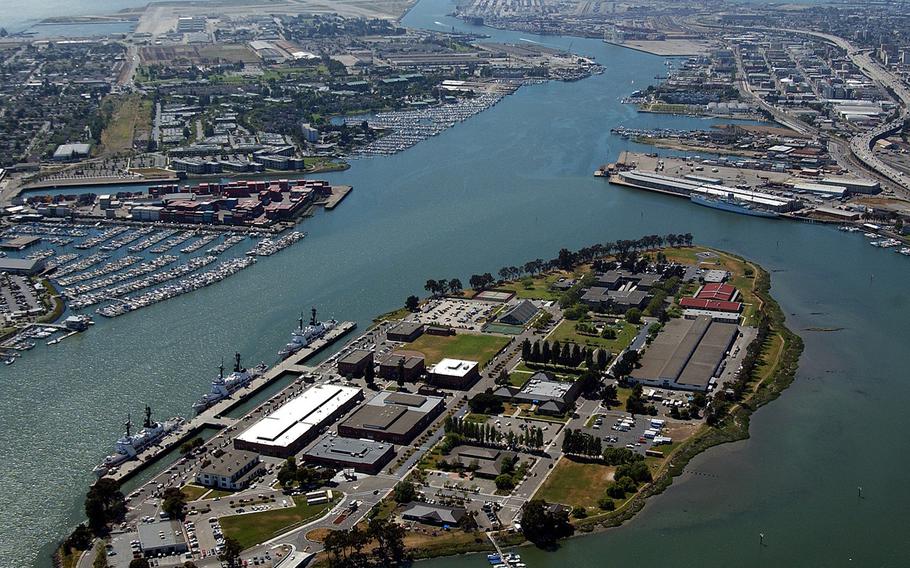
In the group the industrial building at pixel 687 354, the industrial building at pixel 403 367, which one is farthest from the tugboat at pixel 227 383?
the industrial building at pixel 687 354

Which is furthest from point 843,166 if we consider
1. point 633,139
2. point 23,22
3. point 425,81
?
point 23,22

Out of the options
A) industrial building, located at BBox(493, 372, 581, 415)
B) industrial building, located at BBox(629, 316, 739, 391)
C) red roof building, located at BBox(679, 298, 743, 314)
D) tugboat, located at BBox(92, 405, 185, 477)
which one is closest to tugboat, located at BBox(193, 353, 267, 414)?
tugboat, located at BBox(92, 405, 185, 477)

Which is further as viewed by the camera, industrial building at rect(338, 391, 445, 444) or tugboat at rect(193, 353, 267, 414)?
tugboat at rect(193, 353, 267, 414)

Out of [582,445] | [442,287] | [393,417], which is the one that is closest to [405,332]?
[442,287]

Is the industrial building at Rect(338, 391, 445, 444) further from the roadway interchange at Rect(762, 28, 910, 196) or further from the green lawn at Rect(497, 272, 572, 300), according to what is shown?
the roadway interchange at Rect(762, 28, 910, 196)

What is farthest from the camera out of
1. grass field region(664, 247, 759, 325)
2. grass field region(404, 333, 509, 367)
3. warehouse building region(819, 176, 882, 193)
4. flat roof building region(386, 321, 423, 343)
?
warehouse building region(819, 176, 882, 193)

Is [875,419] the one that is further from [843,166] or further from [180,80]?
[180,80]

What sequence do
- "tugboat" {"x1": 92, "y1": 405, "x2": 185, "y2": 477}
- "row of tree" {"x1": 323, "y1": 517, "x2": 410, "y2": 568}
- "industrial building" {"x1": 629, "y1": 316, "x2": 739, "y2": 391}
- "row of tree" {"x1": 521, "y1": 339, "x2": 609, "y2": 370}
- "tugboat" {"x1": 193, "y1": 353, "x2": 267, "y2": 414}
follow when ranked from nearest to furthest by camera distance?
"row of tree" {"x1": 323, "y1": 517, "x2": 410, "y2": 568} < "tugboat" {"x1": 92, "y1": 405, "x2": 185, "y2": 477} < "tugboat" {"x1": 193, "y1": 353, "x2": 267, "y2": 414} < "industrial building" {"x1": 629, "y1": 316, "x2": 739, "y2": 391} < "row of tree" {"x1": 521, "y1": 339, "x2": 609, "y2": 370}
